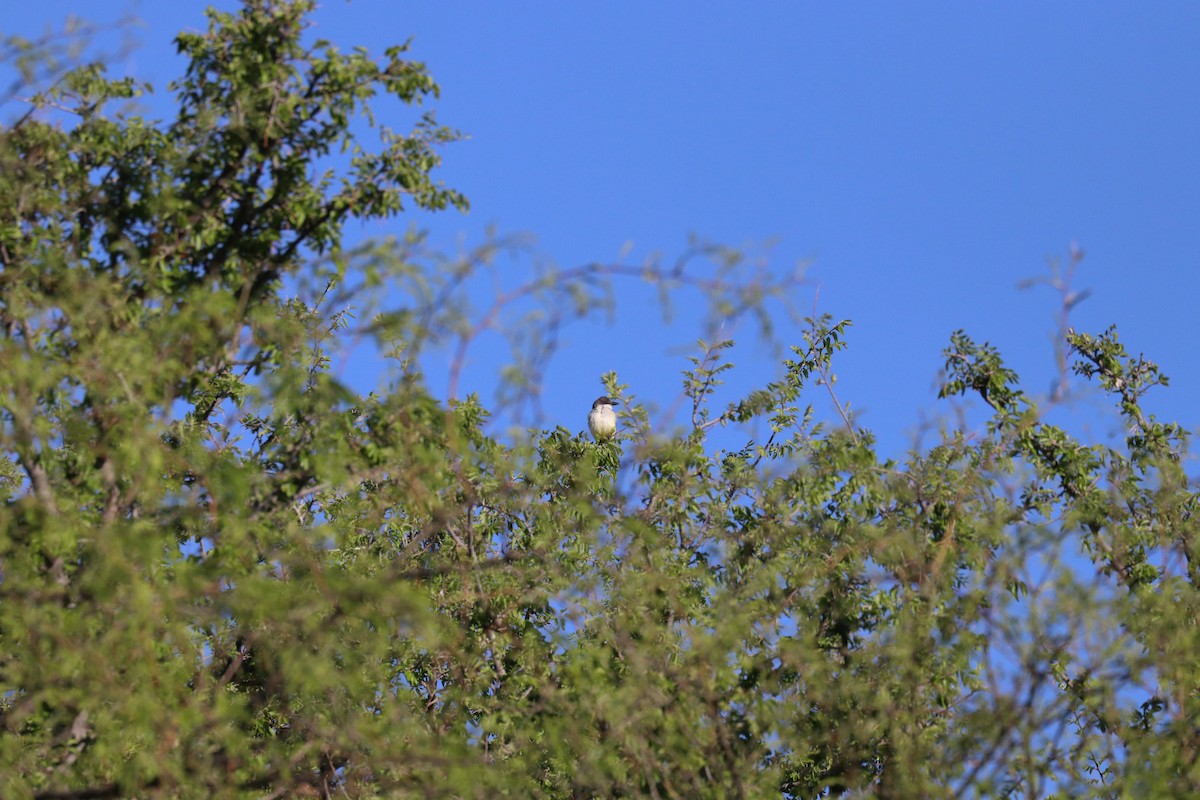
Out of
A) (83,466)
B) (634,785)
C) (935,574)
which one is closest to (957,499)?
(935,574)

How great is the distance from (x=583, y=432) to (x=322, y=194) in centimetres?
500

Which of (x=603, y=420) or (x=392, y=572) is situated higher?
(x=603, y=420)

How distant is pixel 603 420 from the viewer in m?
14.8

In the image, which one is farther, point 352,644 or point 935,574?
point 352,644

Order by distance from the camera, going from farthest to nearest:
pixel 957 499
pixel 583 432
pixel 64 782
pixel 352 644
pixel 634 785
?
pixel 583 432 < pixel 352 644 < pixel 957 499 < pixel 634 785 < pixel 64 782

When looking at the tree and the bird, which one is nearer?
the tree

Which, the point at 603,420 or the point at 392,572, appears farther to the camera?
the point at 603,420

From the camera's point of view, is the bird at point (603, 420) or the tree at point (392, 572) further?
the bird at point (603, 420)

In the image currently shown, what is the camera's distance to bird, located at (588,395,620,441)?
48.3 feet

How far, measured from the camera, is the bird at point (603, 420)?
14.7m

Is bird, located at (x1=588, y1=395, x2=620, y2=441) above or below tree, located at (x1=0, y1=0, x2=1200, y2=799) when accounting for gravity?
above

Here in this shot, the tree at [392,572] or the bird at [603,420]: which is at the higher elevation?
the bird at [603,420]

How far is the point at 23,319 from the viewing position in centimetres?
892

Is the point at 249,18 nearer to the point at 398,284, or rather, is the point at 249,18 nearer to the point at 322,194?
the point at 322,194
